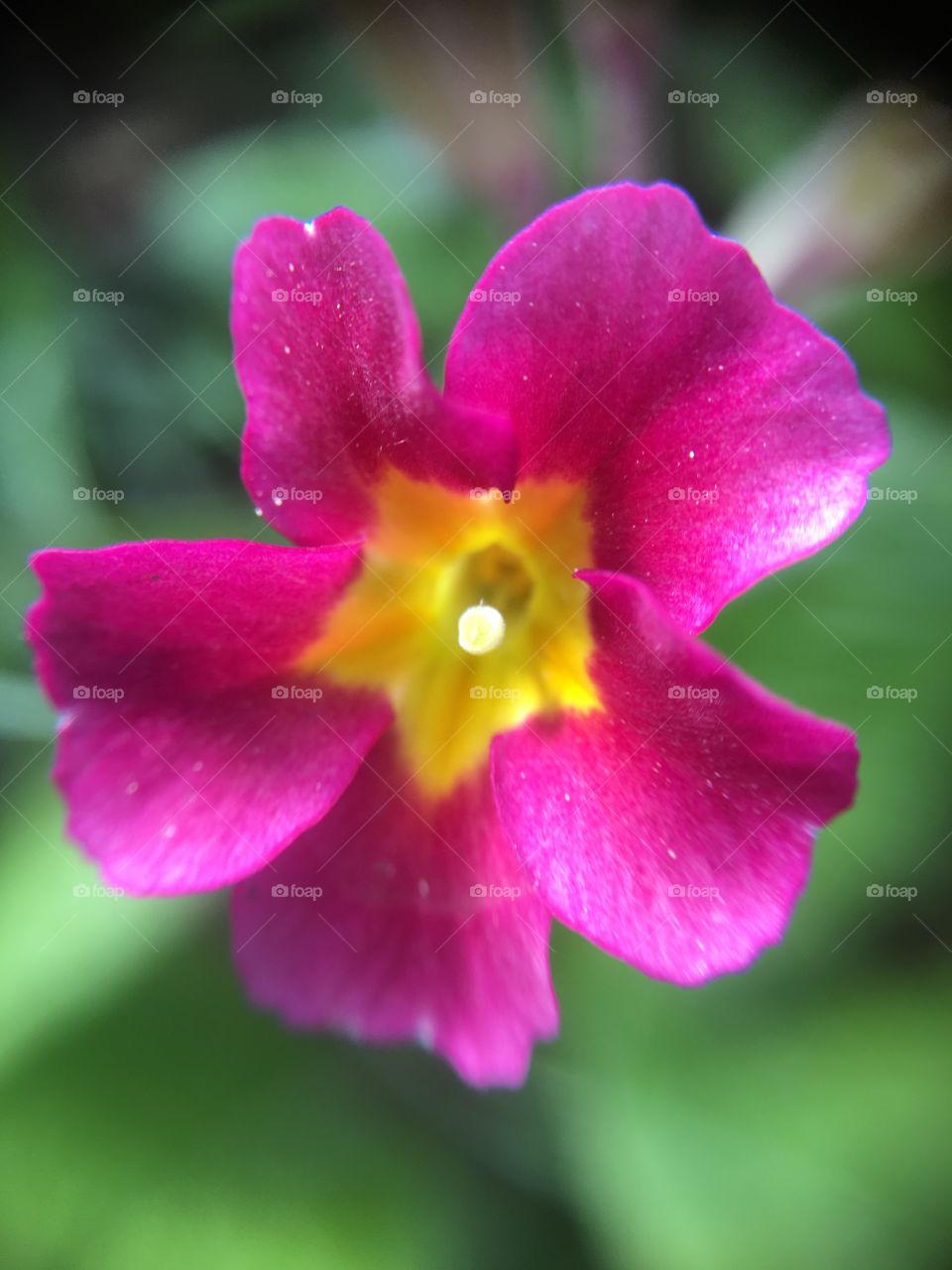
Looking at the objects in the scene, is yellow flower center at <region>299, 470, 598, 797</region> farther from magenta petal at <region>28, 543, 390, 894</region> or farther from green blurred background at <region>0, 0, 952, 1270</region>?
green blurred background at <region>0, 0, 952, 1270</region>

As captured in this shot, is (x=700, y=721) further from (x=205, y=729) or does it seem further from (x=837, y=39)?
(x=837, y=39)

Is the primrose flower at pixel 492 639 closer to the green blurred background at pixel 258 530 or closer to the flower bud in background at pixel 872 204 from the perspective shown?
the green blurred background at pixel 258 530

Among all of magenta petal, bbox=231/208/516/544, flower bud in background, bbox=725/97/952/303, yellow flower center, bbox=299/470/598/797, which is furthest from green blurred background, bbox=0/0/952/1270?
magenta petal, bbox=231/208/516/544

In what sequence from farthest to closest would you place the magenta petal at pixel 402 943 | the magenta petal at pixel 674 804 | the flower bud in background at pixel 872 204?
the flower bud in background at pixel 872 204 < the magenta petal at pixel 402 943 < the magenta petal at pixel 674 804

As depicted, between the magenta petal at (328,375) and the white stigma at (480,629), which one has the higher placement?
the magenta petal at (328,375)

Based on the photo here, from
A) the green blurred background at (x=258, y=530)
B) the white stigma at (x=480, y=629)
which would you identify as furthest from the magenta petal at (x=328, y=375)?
the green blurred background at (x=258, y=530)

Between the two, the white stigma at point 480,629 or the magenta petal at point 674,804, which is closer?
the magenta petal at point 674,804

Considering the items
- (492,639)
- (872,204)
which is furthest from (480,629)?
(872,204)

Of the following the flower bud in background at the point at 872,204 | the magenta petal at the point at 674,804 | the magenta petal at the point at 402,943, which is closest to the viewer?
the magenta petal at the point at 674,804

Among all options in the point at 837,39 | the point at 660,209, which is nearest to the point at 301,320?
the point at 660,209
